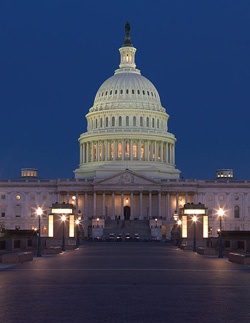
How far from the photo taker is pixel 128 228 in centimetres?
15088

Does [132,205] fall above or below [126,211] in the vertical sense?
above

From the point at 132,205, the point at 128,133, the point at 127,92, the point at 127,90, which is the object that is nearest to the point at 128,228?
the point at 132,205

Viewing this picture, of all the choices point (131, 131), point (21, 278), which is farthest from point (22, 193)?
point (21, 278)

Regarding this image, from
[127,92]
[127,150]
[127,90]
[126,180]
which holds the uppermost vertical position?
[127,90]

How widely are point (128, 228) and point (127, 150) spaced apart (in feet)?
133

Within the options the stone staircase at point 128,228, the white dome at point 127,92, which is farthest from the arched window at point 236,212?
the white dome at point 127,92

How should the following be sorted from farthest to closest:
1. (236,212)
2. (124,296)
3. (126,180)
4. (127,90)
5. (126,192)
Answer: (127,90) < (236,212) < (126,192) < (126,180) < (124,296)

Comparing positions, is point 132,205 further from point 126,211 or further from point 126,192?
point 126,211

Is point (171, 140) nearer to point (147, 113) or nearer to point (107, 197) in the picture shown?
point (147, 113)

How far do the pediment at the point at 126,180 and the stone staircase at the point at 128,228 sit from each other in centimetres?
1566

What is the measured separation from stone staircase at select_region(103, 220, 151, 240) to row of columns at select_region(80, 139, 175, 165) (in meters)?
31.9

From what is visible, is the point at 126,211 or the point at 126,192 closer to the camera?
the point at 126,192

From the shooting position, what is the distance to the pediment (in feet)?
565

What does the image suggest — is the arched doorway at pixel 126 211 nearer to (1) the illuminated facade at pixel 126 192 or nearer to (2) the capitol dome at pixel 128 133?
(1) the illuminated facade at pixel 126 192
